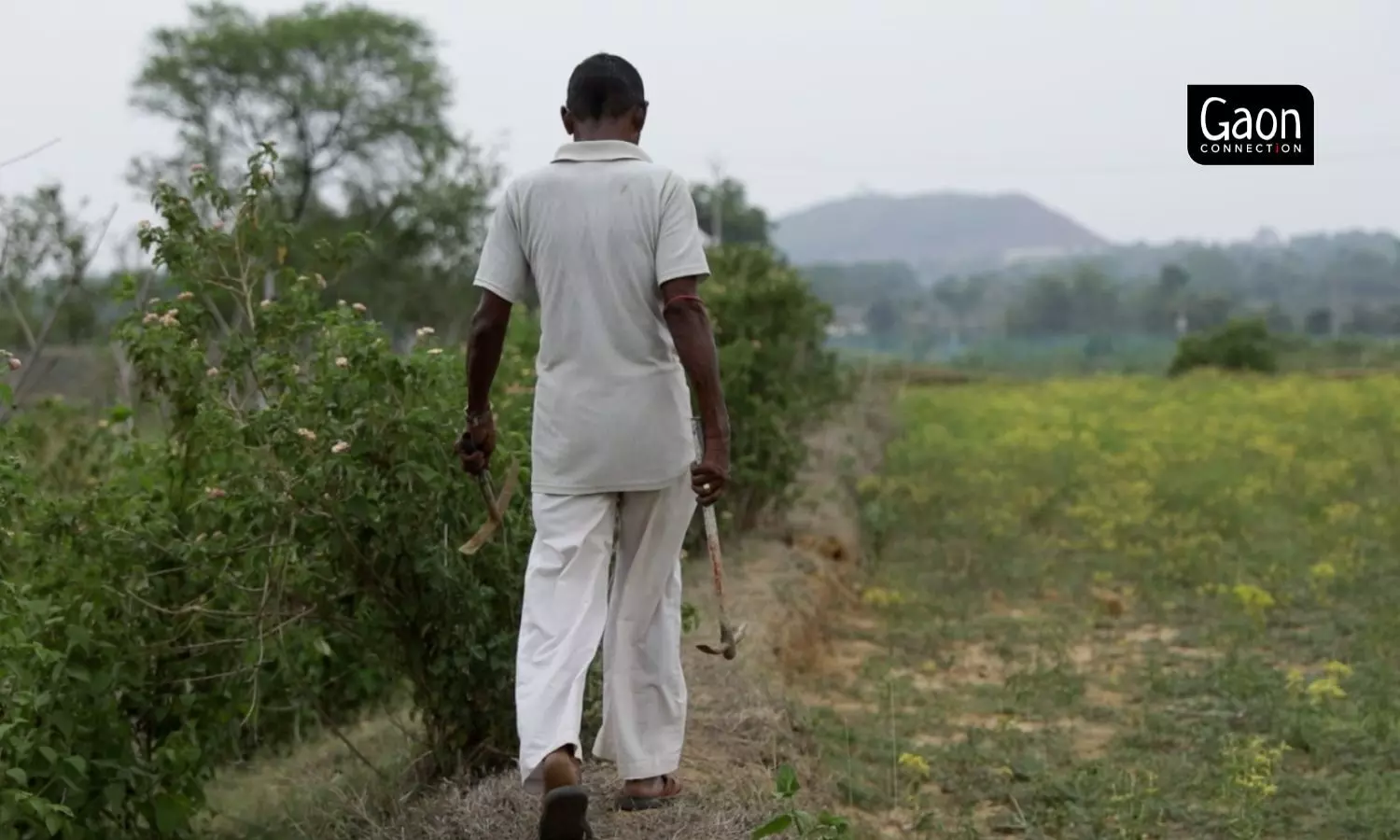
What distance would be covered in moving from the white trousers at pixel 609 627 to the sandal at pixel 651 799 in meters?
0.07

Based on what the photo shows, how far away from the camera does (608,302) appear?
3.60 metres

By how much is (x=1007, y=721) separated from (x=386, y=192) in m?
23.2

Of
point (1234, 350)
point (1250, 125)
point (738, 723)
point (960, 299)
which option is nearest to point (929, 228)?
point (960, 299)

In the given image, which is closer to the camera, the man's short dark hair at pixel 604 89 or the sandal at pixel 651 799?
the man's short dark hair at pixel 604 89

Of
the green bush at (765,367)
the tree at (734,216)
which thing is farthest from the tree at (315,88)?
the green bush at (765,367)

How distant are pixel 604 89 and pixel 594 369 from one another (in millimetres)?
615

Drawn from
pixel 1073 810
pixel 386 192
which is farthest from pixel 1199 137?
pixel 386 192

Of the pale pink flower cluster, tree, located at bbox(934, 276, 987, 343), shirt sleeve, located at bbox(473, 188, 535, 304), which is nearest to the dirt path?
shirt sleeve, located at bbox(473, 188, 535, 304)

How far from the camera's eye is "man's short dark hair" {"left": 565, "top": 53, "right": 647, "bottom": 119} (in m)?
3.66

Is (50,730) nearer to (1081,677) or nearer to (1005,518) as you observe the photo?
(1081,677)

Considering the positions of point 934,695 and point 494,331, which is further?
point 934,695

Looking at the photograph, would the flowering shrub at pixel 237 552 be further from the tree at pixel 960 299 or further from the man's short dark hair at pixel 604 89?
the tree at pixel 960 299

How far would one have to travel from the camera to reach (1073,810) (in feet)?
16.0

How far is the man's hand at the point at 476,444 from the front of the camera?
3834mm
